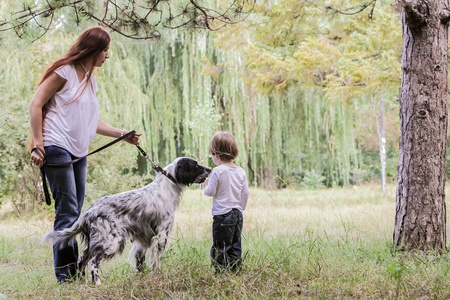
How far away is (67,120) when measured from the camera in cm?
333

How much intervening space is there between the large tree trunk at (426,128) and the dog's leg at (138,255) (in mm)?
2332

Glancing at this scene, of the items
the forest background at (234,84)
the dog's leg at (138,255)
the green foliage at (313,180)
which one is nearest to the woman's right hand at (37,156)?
the dog's leg at (138,255)

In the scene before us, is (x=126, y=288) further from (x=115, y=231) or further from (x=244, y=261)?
(x=244, y=261)

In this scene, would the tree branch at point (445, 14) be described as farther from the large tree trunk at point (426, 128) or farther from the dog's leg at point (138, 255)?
the dog's leg at point (138, 255)

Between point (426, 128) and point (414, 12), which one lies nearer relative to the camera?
point (414, 12)

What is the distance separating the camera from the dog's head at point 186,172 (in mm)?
3768

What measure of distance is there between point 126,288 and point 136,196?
2.46 feet

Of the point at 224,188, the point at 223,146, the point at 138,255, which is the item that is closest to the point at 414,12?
the point at 223,146

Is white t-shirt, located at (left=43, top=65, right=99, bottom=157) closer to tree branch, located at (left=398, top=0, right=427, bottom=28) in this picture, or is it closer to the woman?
the woman

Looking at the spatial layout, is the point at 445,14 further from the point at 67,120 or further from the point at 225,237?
the point at 67,120

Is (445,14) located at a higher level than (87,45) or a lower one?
higher

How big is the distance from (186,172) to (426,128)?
6.98ft

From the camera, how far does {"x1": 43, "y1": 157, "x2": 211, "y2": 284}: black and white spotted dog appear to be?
3.46 metres

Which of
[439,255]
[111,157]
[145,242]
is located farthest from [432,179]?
[111,157]
